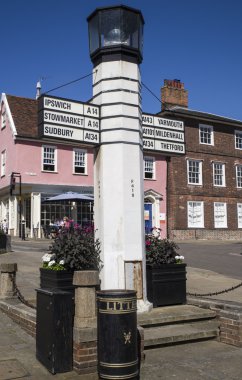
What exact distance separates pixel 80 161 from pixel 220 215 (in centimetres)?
1106

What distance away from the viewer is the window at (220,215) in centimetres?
3247

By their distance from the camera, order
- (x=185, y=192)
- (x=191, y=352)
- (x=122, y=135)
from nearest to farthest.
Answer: (x=191, y=352)
(x=122, y=135)
(x=185, y=192)

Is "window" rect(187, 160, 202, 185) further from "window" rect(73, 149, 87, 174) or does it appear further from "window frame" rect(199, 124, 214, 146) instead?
"window" rect(73, 149, 87, 174)

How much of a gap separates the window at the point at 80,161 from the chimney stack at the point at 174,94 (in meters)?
7.34

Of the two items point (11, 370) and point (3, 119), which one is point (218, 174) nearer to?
point (3, 119)

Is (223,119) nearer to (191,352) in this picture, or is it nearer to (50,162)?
(50,162)

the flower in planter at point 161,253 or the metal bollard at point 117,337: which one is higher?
the flower in planter at point 161,253

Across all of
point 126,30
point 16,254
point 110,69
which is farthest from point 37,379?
point 16,254

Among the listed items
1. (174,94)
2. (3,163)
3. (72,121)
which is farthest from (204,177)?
(72,121)

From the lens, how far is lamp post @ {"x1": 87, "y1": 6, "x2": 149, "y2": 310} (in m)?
6.92

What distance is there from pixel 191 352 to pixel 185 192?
2541cm

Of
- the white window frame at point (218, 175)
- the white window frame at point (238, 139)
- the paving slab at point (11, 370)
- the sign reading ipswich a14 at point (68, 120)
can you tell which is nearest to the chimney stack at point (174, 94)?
the white window frame at point (238, 139)

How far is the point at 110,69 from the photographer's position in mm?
7273

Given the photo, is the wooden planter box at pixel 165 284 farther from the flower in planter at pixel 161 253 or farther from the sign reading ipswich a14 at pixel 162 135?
the sign reading ipswich a14 at pixel 162 135
